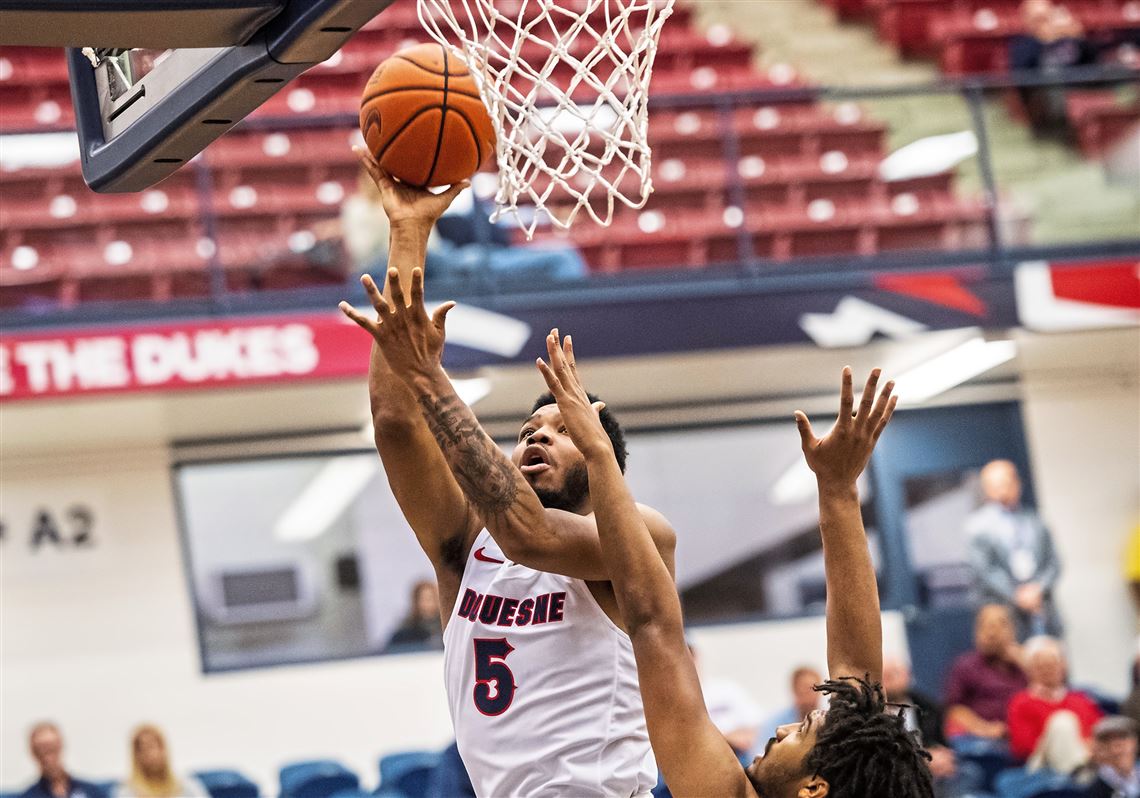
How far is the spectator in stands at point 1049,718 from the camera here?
24.4 feet

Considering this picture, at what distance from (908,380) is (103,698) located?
4.84 metres

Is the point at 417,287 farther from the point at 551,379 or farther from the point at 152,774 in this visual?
the point at 152,774

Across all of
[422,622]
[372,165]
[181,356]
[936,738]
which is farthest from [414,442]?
[422,622]

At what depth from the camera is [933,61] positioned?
1151 cm

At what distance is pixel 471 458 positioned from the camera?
3.08 meters

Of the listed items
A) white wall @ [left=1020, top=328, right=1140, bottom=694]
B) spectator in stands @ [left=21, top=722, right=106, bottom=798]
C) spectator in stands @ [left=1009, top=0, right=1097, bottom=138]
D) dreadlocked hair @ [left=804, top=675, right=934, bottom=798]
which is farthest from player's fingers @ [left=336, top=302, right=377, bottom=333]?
spectator in stands @ [left=1009, top=0, right=1097, bottom=138]

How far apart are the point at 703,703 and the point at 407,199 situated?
123 cm

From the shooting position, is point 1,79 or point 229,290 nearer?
point 229,290

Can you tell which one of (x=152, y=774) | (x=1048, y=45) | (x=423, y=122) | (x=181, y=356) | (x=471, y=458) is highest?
(x=1048, y=45)

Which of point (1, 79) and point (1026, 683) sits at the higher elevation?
point (1, 79)

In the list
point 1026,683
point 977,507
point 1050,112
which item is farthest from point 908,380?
point 1026,683

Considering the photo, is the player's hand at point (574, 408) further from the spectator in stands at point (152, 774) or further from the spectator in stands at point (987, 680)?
the spectator in stands at point (987, 680)

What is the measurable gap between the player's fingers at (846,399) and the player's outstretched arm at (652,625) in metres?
0.44

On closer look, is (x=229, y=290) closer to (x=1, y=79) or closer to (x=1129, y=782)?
(x=1, y=79)
